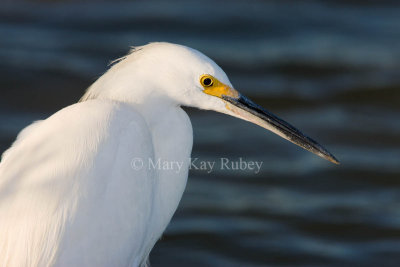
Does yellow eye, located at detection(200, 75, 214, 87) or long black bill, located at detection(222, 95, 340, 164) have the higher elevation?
yellow eye, located at detection(200, 75, 214, 87)

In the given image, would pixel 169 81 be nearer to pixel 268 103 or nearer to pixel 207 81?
pixel 207 81

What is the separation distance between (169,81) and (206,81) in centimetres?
16

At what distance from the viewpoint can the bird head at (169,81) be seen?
356cm

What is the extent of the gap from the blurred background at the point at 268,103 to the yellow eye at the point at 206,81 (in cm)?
173

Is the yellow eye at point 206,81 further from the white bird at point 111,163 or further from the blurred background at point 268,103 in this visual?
the blurred background at point 268,103

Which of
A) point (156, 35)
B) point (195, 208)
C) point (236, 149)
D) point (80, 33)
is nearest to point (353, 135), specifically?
point (236, 149)

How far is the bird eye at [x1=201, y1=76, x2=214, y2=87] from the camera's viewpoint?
359 centimetres

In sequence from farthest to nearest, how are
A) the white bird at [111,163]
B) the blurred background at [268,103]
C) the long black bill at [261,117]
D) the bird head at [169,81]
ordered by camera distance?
the blurred background at [268,103] < the long black bill at [261,117] < the bird head at [169,81] < the white bird at [111,163]

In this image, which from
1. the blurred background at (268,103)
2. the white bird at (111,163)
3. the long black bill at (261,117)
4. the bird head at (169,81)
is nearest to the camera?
the white bird at (111,163)

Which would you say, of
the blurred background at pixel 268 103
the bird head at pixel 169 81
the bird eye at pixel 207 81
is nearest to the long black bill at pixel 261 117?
the bird head at pixel 169 81

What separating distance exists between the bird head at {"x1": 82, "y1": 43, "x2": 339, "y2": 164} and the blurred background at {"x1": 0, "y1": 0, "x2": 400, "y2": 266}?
1643 mm

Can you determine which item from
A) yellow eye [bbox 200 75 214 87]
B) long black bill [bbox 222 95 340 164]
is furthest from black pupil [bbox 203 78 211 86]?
long black bill [bbox 222 95 340 164]

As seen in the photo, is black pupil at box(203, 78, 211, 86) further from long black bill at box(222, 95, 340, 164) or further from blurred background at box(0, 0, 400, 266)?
blurred background at box(0, 0, 400, 266)

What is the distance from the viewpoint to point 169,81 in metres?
3.60
